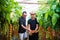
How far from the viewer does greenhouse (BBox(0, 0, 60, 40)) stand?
2.95 meters

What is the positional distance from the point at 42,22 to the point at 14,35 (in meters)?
0.94

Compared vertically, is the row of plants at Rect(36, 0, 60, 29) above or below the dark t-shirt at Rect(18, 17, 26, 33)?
above

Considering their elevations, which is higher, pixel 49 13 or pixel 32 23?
pixel 49 13

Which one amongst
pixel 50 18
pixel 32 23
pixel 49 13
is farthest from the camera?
pixel 32 23

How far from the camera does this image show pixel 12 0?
10.2 feet

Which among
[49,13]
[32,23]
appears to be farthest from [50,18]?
[32,23]

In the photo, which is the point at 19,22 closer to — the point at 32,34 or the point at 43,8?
the point at 32,34

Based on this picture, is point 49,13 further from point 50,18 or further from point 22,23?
point 22,23

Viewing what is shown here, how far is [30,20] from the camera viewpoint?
4.11 metres

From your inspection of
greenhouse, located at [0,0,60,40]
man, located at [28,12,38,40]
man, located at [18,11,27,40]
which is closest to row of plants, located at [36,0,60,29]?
greenhouse, located at [0,0,60,40]

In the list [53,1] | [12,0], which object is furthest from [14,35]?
[53,1]

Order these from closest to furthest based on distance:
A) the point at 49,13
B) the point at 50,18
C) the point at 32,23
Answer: the point at 49,13, the point at 50,18, the point at 32,23

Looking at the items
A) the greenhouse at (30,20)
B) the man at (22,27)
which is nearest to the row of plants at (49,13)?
the greenhouse at (30,20)

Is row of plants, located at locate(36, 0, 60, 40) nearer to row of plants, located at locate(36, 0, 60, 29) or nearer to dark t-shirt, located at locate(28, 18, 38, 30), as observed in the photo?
row of plants, located at locate(36, 0, 60, 29)
